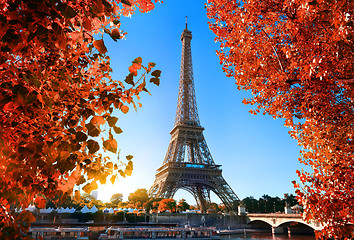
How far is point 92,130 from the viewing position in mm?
2090

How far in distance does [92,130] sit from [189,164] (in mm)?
58048

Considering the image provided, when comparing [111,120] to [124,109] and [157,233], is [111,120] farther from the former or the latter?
[157,233]

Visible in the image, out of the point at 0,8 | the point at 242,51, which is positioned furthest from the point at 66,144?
the point at 242,51

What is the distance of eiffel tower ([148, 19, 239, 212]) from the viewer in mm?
56312

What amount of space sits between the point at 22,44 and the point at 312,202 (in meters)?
6.73

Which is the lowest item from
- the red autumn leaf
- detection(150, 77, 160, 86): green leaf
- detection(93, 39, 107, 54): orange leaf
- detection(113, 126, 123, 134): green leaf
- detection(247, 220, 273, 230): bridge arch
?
detection(247, 220, 273, 230): bridge arch

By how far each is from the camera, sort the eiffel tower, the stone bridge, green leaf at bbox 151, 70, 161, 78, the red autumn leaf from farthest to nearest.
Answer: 1. the eiffel tower
2. the stone bridge
3. the red autumn leaf
4. green leaf at bbox 151, 70, 161, 78

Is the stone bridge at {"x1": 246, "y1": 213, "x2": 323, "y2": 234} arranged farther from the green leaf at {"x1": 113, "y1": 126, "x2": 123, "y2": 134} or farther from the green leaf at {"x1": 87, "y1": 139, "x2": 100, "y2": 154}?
the green leaf at {"x1": 87, "y1": 139, "x2": 100, "y2": 154}

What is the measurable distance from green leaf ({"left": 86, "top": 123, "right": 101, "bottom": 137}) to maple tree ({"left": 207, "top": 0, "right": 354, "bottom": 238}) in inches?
185

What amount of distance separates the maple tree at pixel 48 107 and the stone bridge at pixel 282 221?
4846cm

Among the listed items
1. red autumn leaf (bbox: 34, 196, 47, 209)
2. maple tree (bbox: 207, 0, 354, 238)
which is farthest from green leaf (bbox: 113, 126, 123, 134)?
maple tree (bbox: 207, 0, 354, 238)

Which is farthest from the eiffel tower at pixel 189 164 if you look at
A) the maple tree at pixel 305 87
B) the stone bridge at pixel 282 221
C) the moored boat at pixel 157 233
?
the maple tree at pixel 305 87

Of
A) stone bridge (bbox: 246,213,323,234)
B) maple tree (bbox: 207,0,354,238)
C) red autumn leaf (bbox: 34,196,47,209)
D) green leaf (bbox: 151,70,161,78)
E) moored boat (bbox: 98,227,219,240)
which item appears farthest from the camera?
stone bridge (bbox: 246,213,323,234)

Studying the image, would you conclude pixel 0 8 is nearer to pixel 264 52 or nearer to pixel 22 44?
pixel 22 44
